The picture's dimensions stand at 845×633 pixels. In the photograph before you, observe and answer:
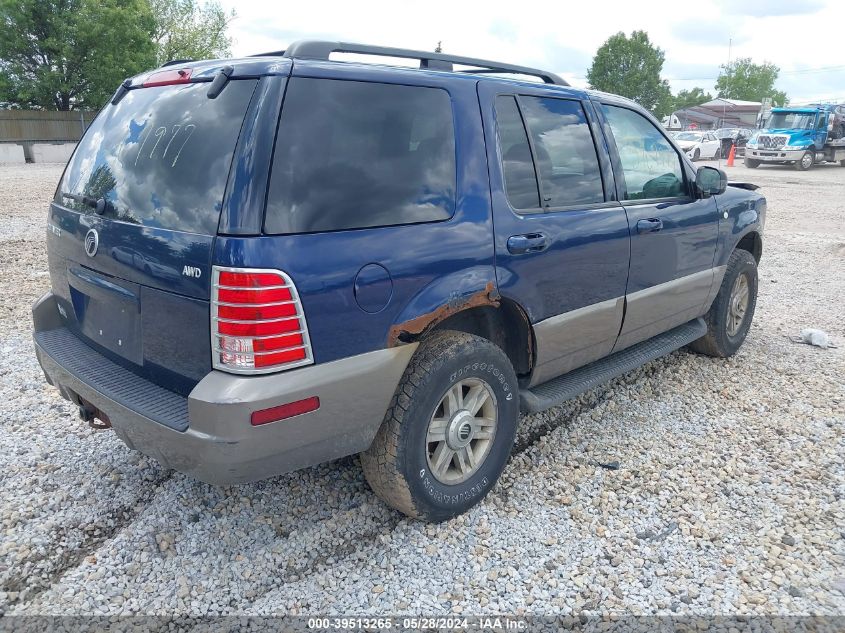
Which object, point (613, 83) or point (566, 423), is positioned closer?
point (566, 423)

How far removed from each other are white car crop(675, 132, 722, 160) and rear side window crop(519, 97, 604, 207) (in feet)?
96.6

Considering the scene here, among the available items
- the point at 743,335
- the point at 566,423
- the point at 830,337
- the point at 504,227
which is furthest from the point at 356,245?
the point at 830,337

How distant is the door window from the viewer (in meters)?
3.98

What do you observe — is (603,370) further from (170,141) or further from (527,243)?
(170,141)

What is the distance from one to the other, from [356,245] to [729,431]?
2.84 m

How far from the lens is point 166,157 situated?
267 centimetres

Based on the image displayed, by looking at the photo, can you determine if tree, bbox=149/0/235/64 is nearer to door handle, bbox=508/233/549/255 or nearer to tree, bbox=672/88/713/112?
door handle, bbox=508/233/549/255

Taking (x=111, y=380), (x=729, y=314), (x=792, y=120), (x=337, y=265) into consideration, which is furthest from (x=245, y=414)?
(x=792, y=120)

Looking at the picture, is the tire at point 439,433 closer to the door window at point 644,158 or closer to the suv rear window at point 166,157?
the suv rear window at point 166,157

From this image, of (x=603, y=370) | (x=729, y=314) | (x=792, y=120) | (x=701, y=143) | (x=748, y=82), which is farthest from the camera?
(x=748, y=82)

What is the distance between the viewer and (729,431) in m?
4.12

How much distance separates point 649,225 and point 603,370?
2.95ft

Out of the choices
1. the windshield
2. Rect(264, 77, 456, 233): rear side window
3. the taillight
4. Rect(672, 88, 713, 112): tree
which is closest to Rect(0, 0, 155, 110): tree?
the windshield

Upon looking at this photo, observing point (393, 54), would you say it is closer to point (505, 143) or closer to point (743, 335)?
point (505, 143)
